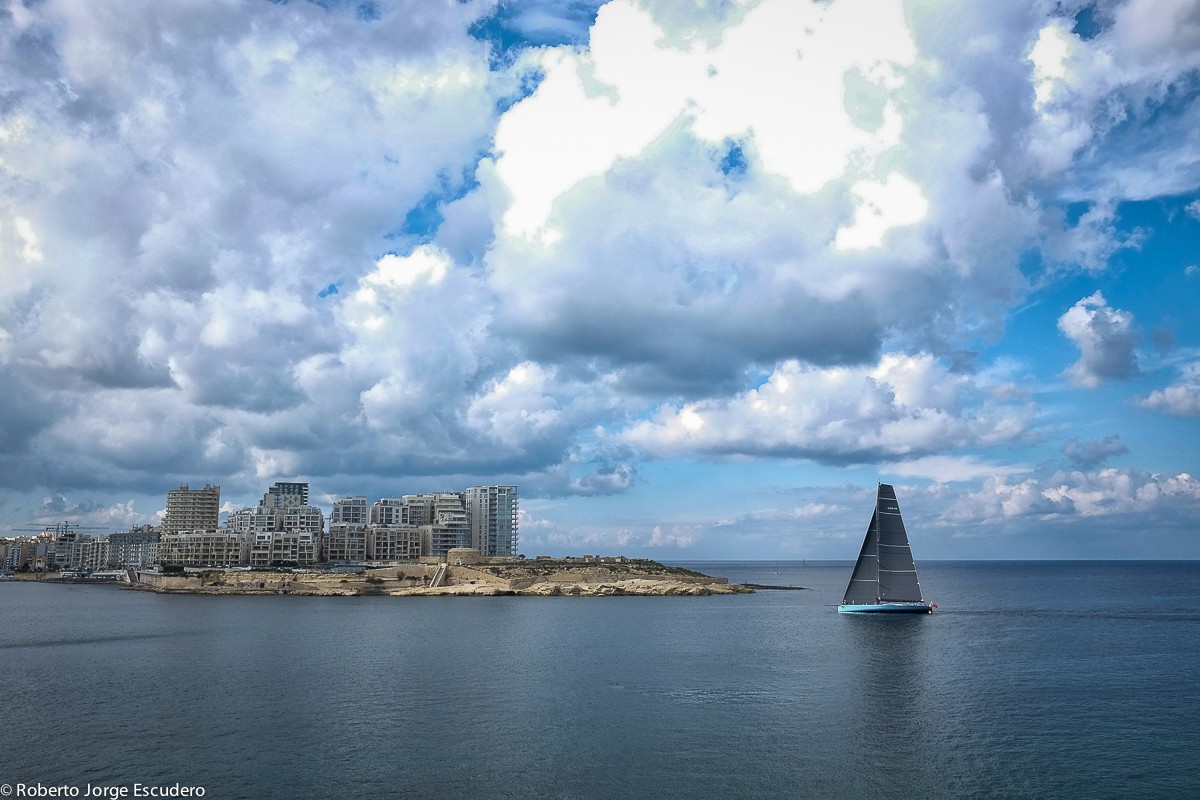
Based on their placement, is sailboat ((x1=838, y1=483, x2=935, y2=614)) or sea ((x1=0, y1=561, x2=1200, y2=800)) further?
sailboat ((x1=838, y1=483, x2=935, y2=614))

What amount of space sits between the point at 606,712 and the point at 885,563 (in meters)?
84.1

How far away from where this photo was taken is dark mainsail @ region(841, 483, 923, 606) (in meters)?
127

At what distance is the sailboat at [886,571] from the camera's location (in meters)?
127

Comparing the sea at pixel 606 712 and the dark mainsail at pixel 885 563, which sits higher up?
the dark mainsail at pixel 885 563

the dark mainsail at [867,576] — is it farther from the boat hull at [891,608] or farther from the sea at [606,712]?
the sea at [606,712]

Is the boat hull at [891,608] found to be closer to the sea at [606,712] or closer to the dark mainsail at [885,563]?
the dark mainsail at [885,563]

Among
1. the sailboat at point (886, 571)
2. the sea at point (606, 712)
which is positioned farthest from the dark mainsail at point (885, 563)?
the sea at point (606, 712)

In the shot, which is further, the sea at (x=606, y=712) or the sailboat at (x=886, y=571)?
the sailboat at (x=886, y=571)

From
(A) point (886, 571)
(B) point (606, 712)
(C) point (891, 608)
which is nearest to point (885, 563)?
(A) point (886, 571)

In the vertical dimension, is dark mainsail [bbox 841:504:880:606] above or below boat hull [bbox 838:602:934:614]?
above

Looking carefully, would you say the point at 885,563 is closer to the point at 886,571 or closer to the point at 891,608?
the point at 886,571

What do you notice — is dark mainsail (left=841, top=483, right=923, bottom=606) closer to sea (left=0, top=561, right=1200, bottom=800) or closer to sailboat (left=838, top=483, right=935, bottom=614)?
sailboat (left=838, top=483, right=935, bottom=614)

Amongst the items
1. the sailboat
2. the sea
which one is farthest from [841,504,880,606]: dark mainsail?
the sea

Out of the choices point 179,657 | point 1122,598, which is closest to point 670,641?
point 179,657
